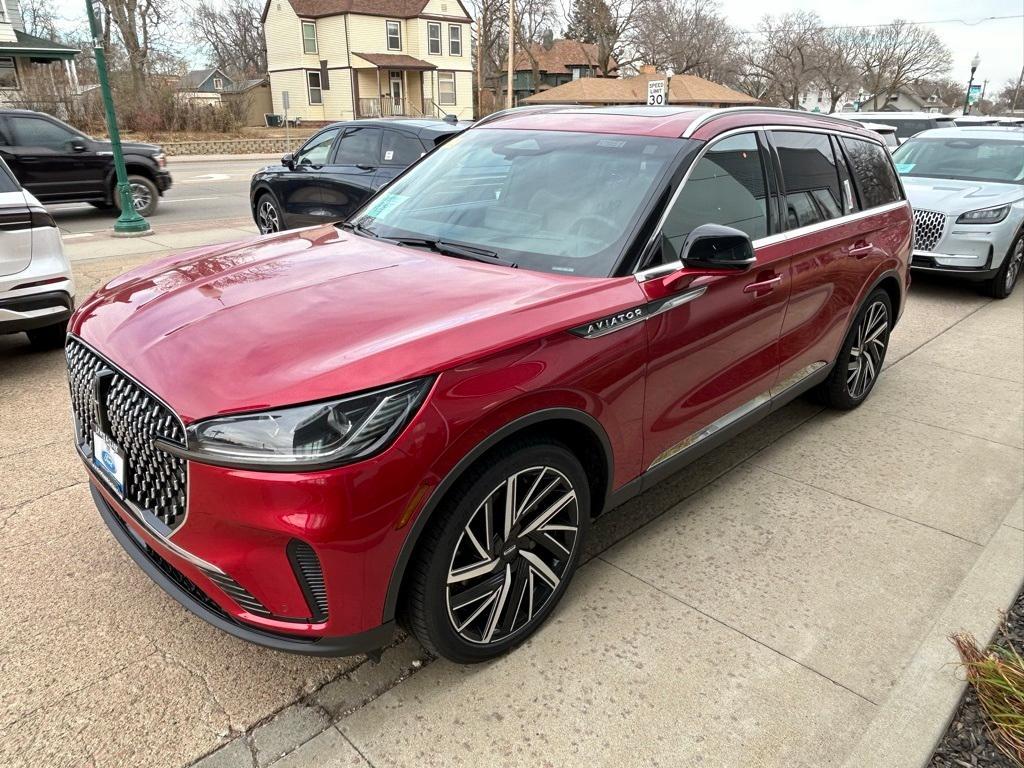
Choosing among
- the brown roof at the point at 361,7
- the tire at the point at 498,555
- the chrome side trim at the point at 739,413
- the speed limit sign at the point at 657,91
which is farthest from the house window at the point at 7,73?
the tire at the point at 498,555

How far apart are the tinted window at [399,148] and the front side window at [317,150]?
1.06 m

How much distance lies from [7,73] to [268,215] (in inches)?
1281

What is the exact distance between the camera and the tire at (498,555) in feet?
7.45

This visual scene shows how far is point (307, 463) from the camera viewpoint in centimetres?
195

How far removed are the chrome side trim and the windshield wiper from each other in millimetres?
1067

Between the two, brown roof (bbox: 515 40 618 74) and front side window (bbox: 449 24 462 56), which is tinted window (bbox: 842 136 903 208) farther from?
brown roof (bbox: 515 40 618 74)

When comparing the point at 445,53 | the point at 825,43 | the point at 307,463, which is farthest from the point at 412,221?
the point at 825,43

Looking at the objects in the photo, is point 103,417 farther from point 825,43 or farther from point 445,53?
point 825,43

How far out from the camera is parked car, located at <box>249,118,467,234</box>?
8547 millimetres

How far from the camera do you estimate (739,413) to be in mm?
3623

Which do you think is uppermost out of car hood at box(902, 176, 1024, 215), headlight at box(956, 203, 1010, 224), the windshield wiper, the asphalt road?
the windshield wiper

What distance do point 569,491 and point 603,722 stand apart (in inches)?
30.3

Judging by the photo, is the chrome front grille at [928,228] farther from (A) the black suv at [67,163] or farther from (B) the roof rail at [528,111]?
(A) the black suv at [67,163]

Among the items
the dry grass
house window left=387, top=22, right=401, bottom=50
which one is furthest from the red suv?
house window left=387, top=22, right=401, bottom=50
